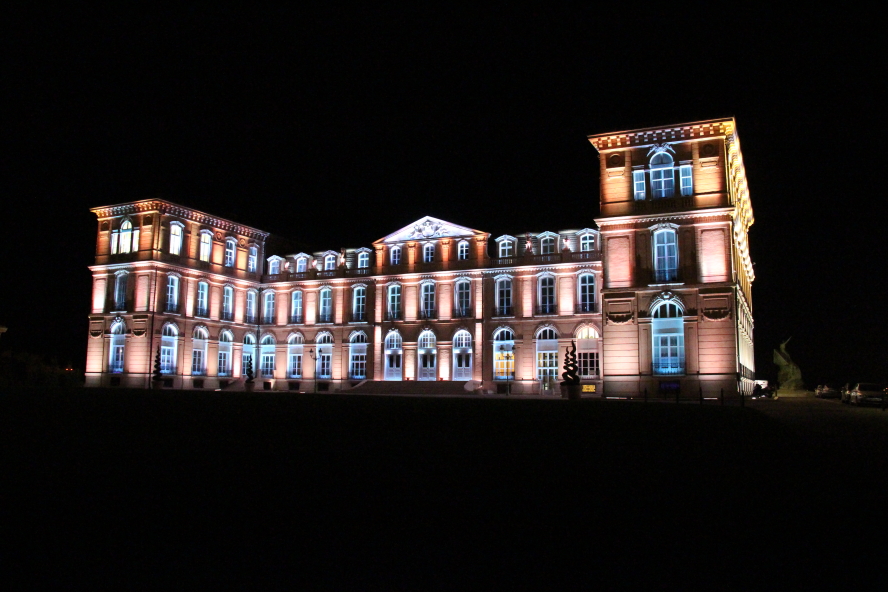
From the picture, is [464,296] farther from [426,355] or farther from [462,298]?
[426,355]

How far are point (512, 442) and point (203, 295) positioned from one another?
4545 cm

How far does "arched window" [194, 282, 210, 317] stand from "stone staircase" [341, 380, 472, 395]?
1303cm

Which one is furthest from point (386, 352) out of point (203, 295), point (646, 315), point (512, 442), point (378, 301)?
point (512, 442)

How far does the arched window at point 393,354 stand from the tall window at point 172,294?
15.2m

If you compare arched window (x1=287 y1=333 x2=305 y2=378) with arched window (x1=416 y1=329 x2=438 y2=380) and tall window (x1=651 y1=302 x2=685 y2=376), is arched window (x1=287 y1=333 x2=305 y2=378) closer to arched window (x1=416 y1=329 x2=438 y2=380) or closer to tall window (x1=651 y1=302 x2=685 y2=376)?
arched window (x1=416 y1=329 x2=438 y2=380)

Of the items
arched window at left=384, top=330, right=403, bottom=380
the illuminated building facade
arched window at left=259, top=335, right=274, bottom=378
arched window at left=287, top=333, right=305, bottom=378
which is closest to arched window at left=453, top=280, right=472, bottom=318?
the illuminated building facade

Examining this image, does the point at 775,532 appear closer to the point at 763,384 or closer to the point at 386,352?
the point at 386,352

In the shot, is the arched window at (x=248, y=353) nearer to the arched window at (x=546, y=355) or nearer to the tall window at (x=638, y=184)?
the arched window at (x=546, y=355)

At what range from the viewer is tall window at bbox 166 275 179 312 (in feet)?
164

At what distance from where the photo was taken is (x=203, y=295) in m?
53.1

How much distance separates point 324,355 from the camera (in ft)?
180

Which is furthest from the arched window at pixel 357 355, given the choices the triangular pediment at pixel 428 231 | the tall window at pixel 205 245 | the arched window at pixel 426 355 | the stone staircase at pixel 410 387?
the tall window at pixel 205 245

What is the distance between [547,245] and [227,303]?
82.7 ft

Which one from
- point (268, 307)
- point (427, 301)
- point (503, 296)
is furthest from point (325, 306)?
point (503, 296)
